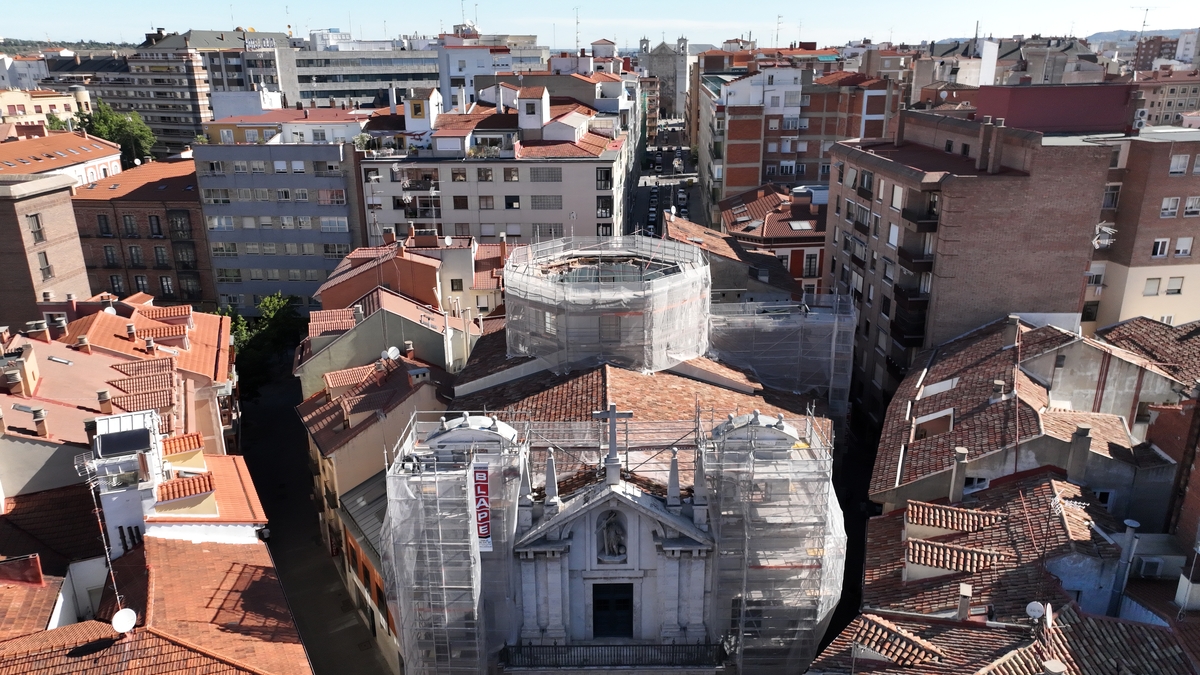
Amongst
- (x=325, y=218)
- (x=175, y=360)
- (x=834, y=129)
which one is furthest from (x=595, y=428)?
(x=834, y=129)

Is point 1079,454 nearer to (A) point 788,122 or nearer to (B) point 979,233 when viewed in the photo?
(B) point 979,233

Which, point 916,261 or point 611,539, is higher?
point 916,261

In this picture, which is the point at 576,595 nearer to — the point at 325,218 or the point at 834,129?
the point at 325,218

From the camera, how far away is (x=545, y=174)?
58.7m

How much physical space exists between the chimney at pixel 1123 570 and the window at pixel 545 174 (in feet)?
137

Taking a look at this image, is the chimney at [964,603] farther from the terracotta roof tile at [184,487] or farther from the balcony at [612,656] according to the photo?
the terracotta roof tile at [184,487]

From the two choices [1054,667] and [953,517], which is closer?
[1054,667]

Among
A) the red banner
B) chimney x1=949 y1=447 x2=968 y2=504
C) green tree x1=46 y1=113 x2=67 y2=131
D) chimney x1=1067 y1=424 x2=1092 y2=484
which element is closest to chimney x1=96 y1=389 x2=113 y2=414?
the red banner

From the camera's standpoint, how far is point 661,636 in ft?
82.0

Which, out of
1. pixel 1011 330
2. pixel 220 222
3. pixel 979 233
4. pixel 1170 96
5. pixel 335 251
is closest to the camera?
pixel 1011 330

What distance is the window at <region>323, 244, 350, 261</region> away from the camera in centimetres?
6388

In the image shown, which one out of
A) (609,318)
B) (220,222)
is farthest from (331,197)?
(609,318)

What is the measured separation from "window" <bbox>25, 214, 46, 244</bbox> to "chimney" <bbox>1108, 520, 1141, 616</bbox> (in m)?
46.8

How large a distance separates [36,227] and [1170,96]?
394ft
